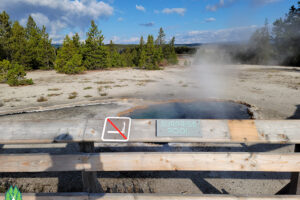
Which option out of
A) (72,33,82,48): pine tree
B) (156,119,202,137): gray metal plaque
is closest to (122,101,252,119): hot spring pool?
(156,119,202,137): gray metal plaque

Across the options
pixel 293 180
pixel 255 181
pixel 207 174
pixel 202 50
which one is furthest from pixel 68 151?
pixel 202 50

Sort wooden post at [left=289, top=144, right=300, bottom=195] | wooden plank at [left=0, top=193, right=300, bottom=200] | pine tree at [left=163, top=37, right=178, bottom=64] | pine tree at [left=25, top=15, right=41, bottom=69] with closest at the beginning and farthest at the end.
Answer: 1. wooden plank at [left=0, top=193, right=300, bottom=200]
2. wooden post at [left=289, top=144, right=300, bottom=195]
3. pine tree at [left=25, top=15, right=41, bottom=69]
4. pine tree at [left=163, top=37, right=178, bottom=64]

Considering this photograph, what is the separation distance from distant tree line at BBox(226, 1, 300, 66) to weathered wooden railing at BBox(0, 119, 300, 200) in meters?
43.2

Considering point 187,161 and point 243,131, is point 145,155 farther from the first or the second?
point 243,131

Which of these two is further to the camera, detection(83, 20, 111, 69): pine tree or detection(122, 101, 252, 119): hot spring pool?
detection(83, 20, 111, 69): pine tree

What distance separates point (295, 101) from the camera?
1038 centimetres

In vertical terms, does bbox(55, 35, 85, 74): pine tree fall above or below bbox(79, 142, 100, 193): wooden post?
above

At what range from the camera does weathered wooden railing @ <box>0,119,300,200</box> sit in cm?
212

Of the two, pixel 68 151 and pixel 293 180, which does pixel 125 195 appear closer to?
pixel 293 180

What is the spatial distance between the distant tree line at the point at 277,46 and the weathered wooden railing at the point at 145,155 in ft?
142

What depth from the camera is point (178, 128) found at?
216 cm

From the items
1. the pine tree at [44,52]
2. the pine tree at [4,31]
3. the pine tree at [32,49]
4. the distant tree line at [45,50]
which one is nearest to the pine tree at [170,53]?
the distant tree line at [45,50]

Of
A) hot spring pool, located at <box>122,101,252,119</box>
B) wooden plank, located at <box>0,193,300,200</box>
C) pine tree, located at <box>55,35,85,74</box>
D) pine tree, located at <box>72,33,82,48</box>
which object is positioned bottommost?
hot spring pool, located at <box>122,101,252,119</box>

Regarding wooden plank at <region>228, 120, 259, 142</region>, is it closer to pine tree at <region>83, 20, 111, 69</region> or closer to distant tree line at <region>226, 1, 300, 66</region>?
pine tree at <region>83, 20, 111, 69</region>
